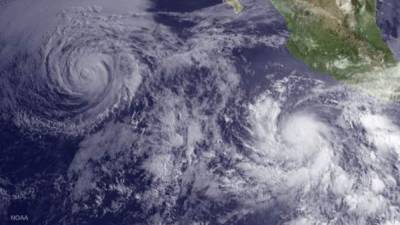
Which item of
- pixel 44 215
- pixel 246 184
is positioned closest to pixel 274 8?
pixel 246 184

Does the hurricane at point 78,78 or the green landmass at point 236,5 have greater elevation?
the green landmass at point 236,5

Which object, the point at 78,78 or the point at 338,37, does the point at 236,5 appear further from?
the point at 78,78

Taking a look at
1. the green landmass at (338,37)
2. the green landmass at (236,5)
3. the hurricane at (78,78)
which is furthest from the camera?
the green landmass at (236,5)

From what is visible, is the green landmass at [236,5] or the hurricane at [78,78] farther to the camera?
the green landmass at [236,5]

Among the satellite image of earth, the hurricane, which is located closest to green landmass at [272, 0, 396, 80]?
the satellite image of earth

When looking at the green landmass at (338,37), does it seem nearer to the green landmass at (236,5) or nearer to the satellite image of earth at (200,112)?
the satellite image of earth at (200,112)

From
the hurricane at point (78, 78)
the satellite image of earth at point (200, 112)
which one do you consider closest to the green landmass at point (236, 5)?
the satellite image of earth at point (200, 112)

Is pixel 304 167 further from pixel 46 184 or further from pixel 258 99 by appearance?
pixel 46 184
